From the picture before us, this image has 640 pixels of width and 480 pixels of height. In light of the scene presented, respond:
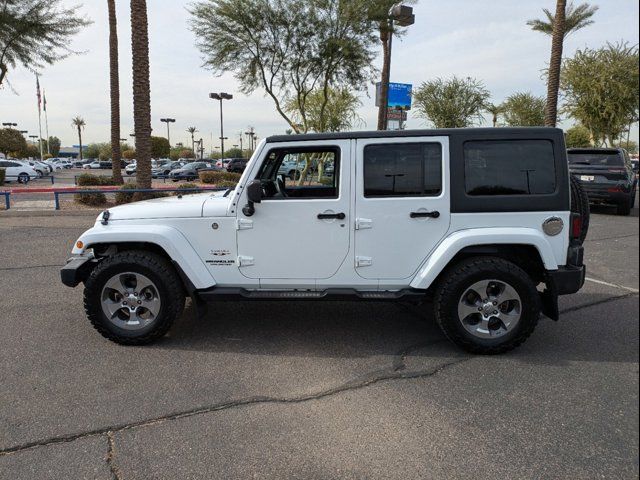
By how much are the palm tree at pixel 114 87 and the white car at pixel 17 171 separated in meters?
17.6

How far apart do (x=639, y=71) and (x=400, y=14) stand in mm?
14300

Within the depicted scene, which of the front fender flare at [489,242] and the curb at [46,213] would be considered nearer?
the front fender flare at [489,242]

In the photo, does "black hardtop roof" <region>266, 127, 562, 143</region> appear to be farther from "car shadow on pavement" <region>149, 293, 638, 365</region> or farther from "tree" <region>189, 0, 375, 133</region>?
"tree" <region>189, 0, 375, 133</region>

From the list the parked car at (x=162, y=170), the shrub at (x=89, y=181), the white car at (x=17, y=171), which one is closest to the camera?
the shrub at (x=89, y=181)

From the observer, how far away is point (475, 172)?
161 inches

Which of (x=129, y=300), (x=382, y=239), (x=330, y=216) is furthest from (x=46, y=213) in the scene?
(x=382, y=239)

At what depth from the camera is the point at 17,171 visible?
1271 inches

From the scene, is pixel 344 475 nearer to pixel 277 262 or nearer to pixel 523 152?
pixel 277 262

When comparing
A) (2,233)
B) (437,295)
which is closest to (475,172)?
(437,295)

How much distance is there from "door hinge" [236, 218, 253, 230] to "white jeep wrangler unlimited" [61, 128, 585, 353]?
0.03 meters

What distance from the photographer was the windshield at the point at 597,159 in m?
12.7

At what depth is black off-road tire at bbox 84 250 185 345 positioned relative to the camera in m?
4.21

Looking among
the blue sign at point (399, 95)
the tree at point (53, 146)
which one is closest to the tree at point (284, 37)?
the blue sign at point (399, 95)

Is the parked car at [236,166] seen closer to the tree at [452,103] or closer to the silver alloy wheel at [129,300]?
the tree at [452,103]
